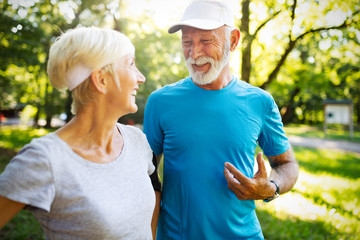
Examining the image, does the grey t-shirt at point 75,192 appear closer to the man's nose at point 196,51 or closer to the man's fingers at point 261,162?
the man's fingers at point 261,162

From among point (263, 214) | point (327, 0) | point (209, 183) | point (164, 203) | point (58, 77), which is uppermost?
point (327, 0)

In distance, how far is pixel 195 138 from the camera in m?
1.90

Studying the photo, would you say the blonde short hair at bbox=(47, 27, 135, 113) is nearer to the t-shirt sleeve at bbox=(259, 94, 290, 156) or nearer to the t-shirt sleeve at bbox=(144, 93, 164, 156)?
the t-shirt sleeve at bbox=(144, 93, 164, 156)

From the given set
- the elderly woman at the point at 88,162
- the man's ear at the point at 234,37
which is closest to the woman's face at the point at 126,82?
the elderly woman at the point at 88,162

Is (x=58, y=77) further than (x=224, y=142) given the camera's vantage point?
No

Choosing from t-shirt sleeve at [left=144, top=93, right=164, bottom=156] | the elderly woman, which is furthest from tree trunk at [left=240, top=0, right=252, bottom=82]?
the elderly woman

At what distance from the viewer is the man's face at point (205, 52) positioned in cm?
205

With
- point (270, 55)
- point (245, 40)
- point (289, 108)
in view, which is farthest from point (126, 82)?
point (289, 108)

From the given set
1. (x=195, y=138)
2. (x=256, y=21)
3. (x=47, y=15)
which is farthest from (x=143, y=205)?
(x=47, y=15)

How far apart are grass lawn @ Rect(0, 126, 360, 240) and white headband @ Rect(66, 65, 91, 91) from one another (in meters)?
4.24

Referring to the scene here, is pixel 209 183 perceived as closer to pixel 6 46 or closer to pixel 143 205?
pixel 143 205

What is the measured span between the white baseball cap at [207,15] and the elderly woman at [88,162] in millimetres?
664

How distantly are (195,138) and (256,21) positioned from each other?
617cm

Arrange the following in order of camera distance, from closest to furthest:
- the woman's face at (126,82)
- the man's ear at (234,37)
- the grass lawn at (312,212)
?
the woman's face at (126,82) → the man's ear at (234,37) → the grass lawn at (312,212)
